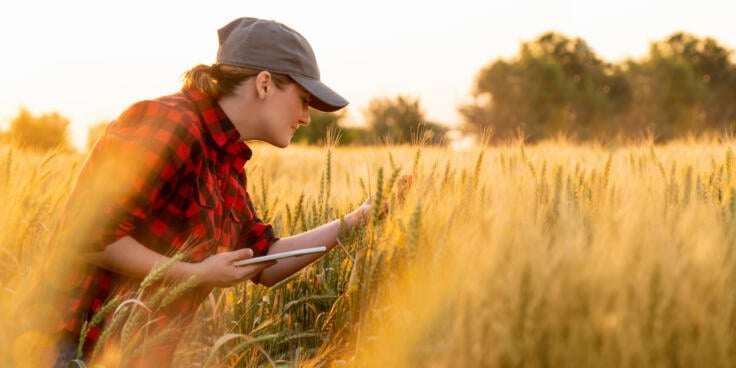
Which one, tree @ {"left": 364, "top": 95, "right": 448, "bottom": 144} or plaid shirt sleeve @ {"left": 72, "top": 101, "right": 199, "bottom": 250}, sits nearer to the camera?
plaid shirt sleeve @ {"left": 72, "top": 101, "right": 199, "bottom": 250}

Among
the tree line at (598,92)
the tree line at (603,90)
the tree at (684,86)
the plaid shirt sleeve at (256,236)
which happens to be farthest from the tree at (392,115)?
the plaid shirt sleeve at (256,236)

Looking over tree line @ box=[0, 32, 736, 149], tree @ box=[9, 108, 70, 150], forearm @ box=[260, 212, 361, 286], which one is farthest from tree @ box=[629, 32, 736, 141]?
forearm @ box=[260, 212, 361, 286]

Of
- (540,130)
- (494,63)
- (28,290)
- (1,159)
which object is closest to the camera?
(28,290)

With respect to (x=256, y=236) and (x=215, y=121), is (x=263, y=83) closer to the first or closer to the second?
(x=215, y=121)

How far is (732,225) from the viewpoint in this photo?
1529 mm

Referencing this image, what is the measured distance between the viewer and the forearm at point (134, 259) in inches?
65.7

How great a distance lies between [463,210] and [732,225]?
0.59 m

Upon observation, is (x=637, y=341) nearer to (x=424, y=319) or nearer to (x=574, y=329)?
(x=574, y=329)

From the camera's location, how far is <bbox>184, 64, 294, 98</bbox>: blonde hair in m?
1.95

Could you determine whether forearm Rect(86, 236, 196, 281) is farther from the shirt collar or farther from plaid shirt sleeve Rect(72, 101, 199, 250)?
the shirt collar

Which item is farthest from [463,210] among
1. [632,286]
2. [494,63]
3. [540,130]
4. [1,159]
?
[494,63]

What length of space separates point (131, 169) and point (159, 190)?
0.10 meters

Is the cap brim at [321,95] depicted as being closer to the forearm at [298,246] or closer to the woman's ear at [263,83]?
the woman's ear at [263,83]

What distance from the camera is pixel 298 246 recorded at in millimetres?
2143
